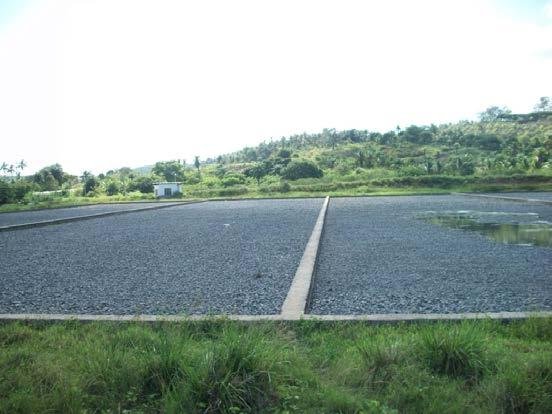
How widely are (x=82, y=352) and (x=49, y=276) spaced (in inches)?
169

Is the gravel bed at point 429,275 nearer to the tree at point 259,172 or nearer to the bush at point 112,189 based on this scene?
the tree at point 259,172

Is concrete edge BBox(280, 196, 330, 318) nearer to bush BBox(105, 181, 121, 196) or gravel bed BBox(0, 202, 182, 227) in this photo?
gravel bed BBox(0, 202, 182, 227)

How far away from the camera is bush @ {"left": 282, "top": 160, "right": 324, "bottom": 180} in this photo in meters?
56.2

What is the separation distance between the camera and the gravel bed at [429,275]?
15.5 ft

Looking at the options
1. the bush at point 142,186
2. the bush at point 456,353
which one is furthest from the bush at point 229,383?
the bush at point 142,186

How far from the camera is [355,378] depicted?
2809mm

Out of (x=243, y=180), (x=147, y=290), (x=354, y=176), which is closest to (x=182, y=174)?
(x=243, y=180)

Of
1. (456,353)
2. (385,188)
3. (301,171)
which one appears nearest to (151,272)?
(456,353)

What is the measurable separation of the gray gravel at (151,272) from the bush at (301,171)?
43610mm

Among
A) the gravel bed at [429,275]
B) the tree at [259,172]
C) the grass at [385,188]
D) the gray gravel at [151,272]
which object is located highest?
the tree at [259,172]

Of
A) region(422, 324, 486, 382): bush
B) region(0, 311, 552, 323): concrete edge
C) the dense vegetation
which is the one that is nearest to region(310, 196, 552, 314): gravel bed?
region(0, 311, 552, 323): concrete edge

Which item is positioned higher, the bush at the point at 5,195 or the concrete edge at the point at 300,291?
the bush at the point at 5,195

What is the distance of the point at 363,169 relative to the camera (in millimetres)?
56844

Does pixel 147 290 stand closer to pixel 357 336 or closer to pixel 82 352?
pixel 82 352
